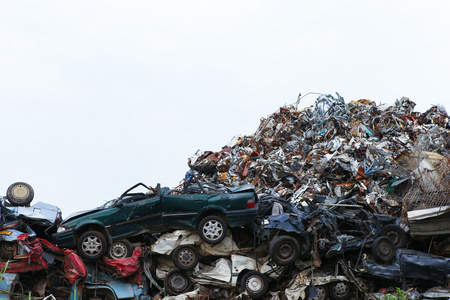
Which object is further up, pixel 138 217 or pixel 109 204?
pixel 109 204

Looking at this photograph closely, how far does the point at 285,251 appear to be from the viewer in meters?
12.3

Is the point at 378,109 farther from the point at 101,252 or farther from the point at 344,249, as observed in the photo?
the point at 101,252

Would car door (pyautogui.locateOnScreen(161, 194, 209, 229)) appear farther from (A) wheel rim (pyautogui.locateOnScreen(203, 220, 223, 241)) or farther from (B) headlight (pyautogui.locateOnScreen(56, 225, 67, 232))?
(B) headlight (pyautogui.locateOnScreen(56, 225, 67, 232))

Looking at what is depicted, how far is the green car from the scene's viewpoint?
12156 mm

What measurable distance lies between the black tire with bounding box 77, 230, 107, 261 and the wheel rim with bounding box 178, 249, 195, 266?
72.3 inches

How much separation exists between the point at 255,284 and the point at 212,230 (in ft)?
5.31

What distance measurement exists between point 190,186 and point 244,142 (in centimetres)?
856

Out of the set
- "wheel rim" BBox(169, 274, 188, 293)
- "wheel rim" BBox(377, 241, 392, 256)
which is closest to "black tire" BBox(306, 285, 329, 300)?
"wheel rim" BBox(377, 241, 392, 256)

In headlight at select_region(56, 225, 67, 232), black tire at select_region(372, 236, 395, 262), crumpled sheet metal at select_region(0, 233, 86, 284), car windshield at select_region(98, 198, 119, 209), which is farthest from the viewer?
car windshield at select_region(98, 198, 119, 209)

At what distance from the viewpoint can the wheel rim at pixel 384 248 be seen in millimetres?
12359

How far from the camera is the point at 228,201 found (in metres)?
12.5

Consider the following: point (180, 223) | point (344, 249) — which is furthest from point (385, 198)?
point (180, 223)

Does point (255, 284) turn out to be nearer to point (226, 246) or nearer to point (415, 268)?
point (226, 246)

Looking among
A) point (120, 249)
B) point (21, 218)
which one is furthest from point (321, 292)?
point (21, 218)
